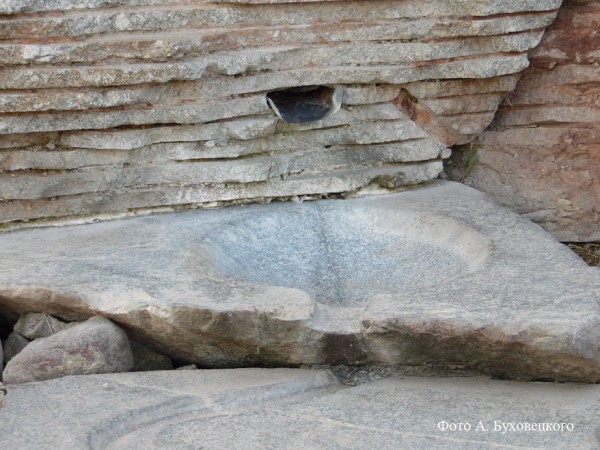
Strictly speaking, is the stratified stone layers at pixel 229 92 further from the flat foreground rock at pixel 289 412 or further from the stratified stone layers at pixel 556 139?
the flat foreground rock at pixel 289 412

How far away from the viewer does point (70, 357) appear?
367 cm

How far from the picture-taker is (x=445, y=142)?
16.4 ft

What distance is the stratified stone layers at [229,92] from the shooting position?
4.21 m

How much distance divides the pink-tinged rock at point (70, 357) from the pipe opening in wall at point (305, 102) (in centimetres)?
144

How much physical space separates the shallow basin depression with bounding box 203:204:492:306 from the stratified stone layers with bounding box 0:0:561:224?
7.8 inches

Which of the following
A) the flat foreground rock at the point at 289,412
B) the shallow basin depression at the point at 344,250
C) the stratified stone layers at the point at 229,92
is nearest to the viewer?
the flat foreground rock at the point at 289,412

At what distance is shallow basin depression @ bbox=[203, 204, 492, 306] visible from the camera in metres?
4.36

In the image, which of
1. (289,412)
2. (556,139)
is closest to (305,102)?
(556,139)

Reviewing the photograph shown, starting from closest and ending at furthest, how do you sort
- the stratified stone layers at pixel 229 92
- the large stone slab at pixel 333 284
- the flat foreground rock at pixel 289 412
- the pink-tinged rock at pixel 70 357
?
the flat foreground rock at pixel 289 412 → the large stone slab at pixel 333 284 → the pink-tinged rock at pixel 70 357 → the stratified stone layers at pixel 229 92

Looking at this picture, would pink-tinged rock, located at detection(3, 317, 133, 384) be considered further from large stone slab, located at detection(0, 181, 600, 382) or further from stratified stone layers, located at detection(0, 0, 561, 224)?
stratified stone layers, located at detection(0, 0, 561, 224)

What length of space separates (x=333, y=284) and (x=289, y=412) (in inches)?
45.6

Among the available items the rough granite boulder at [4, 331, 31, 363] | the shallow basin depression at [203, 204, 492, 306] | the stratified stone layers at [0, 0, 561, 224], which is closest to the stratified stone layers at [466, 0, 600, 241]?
the stratified stone layers at [0, 0, 561, 224]

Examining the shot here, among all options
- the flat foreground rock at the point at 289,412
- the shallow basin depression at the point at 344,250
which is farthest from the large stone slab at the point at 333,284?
the flat foreground rock at the point at 289,412

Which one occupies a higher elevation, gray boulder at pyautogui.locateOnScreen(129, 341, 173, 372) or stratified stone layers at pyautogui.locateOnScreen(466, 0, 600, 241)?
stratified stone layers at pyautogui.locateOnScreen(466, 0, 600, 241)
